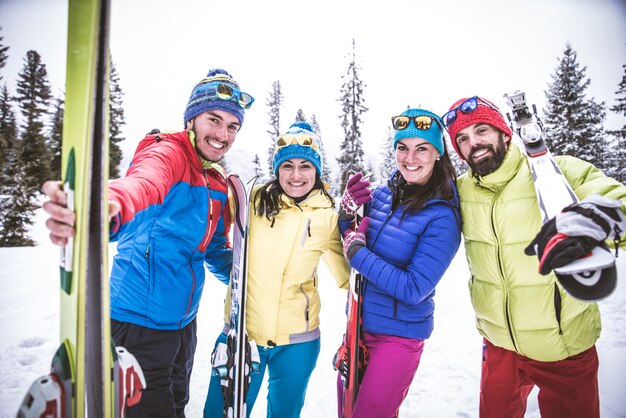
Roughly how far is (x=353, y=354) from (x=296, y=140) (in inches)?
79.8

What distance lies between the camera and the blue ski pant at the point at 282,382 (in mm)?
2340

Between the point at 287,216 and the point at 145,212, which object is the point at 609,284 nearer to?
the point at 287,216

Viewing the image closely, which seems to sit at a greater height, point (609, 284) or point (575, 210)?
point (575, 210)

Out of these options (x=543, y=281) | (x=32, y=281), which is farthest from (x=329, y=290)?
(x=32, y=281)

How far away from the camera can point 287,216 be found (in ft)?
8.23

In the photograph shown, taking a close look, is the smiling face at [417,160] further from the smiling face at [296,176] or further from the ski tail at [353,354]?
the ski tail at [353,354]

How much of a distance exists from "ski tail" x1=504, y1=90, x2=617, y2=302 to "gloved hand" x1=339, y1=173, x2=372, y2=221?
1.24 m

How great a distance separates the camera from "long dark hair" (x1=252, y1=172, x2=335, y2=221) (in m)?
2.54


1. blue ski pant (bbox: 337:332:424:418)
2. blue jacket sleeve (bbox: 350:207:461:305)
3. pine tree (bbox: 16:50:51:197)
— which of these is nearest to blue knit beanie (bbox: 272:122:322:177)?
blue jacket sleeve (bbox: 350:207:461:305)

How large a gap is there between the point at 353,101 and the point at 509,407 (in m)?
23.9

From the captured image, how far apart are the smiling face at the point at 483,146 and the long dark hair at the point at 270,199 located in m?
1.30

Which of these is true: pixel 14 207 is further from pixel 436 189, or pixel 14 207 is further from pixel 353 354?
pixel 436 189

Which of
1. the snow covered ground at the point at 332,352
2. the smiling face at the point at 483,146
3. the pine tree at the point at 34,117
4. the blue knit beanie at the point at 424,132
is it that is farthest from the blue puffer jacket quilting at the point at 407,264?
the pine tree at the point at 34,117

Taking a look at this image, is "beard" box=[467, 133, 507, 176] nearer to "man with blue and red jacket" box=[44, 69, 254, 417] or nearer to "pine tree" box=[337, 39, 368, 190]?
"man with blue and red jacket" box=[44, 69, 254, 417]
